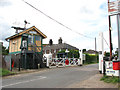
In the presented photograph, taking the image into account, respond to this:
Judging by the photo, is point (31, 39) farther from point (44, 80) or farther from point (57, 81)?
point (57, 81)

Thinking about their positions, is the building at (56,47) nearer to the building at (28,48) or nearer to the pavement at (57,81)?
the building at (28,48)


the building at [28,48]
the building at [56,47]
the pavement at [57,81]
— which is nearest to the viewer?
the pavement at [57,81]

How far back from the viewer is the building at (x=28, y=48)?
18891mm

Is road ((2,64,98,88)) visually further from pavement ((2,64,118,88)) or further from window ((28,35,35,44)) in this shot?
window ((28,35,35,44))

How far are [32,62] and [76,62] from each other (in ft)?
25.5

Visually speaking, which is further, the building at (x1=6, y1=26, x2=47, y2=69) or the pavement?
the building at (x1=6, y1=26, x2=47, y2=69)

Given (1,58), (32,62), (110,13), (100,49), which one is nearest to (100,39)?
(100,49)

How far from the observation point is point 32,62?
739 inches

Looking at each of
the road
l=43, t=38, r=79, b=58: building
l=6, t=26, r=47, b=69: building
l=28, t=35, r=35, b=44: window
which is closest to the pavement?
the road

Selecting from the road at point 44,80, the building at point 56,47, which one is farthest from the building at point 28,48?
the building at point 56,47

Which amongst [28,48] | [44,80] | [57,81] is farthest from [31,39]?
[57,81]

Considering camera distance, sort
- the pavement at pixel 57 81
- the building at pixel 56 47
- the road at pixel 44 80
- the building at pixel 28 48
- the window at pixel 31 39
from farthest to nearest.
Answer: the building at pixel 56 47
the window at pixel 31 39
the building at pixel 28 48
the road at pixel 44 80
the pavement at pixel 57 81

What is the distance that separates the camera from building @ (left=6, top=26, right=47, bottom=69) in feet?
62.0

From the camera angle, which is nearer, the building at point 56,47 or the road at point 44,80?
the road at point 44,80
